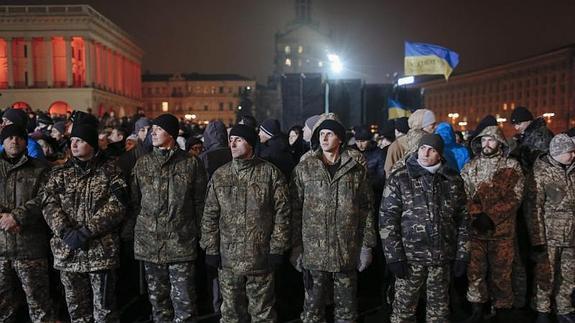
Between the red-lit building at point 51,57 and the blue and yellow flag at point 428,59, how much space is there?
62156 millimetres

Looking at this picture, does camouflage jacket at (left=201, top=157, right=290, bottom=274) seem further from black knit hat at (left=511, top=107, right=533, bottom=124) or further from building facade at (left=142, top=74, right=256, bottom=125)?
building facade at (left=142, top=74, right=256, bottom=125)

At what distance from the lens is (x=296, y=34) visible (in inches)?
5600

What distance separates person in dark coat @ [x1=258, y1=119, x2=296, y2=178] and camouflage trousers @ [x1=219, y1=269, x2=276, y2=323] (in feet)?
6.39

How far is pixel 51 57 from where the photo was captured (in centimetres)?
7100

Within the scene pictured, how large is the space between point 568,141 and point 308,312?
365 cm

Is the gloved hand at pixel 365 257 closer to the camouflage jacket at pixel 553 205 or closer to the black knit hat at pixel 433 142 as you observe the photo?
the black knit hat at pixel 433 142

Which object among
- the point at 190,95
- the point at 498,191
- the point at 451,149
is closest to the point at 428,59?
the point at 451,149

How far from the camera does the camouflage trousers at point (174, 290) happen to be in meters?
5.92

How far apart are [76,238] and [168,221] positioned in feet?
3.09

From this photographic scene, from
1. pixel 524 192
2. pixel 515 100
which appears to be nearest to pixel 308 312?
pixel 524 192

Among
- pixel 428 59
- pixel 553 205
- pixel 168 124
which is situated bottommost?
pixel 553 205

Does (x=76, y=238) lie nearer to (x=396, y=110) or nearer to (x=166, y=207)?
(x=166, y=207)

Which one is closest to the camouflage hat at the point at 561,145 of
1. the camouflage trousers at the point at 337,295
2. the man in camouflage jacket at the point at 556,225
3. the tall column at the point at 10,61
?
the man in camouflage jacket at the point at 556,225

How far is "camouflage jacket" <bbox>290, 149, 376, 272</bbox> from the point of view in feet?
19.1
